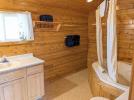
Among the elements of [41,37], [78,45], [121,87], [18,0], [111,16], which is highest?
[18,0]

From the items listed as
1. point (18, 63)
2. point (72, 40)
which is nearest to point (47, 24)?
point (72, 40)

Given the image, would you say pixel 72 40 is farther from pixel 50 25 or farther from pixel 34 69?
pixel 34 69

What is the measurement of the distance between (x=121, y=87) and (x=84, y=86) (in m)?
1.34

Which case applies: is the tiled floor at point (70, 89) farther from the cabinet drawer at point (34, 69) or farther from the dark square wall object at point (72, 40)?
the dark square wall object at point (72, 40)

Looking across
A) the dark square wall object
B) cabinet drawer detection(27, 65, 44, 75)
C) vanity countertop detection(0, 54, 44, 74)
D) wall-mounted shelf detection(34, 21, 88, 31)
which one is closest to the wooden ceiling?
wall-mounted shelf detection(34, 21, 88, 31)

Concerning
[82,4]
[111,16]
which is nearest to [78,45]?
[82,4]

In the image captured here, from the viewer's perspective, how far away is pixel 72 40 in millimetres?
3984

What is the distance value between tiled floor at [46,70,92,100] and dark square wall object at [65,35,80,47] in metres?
0.98

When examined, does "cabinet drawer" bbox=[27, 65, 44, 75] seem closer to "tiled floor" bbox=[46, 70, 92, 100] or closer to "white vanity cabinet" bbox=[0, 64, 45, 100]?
"white vanity cabinet" bbox=[0, 64, 45, 100]

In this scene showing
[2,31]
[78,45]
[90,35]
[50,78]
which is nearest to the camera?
[2,31]

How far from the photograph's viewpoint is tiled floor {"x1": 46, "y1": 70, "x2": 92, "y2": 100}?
9.52 feet

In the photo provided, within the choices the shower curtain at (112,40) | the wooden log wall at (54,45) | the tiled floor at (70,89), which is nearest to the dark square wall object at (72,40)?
the wooden log wall at (54,45)

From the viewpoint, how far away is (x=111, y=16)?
221cm

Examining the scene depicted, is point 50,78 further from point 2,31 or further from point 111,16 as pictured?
point 111,16
